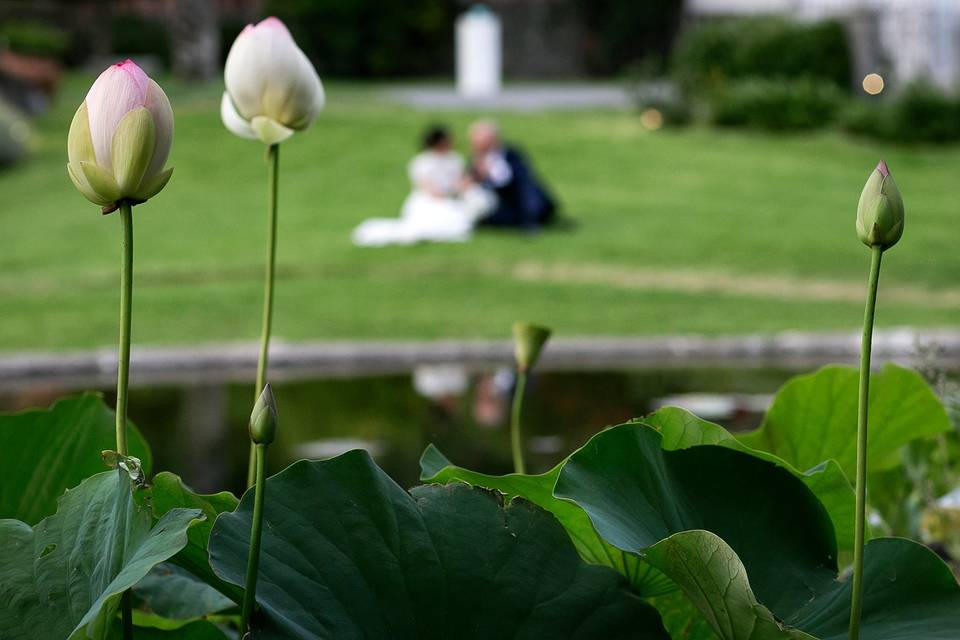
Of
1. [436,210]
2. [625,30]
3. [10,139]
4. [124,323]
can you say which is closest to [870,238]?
[124,323]

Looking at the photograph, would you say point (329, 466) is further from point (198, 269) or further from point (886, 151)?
point (886, 151)

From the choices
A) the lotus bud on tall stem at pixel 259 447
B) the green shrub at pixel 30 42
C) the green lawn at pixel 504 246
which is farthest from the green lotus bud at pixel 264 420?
the green shrub at pixel 30 42

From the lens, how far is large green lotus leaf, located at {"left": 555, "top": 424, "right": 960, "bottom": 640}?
1040mm

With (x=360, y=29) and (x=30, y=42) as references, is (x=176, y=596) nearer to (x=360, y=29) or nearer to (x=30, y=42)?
(x=30, y=42)

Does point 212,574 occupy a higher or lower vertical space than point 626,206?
higher

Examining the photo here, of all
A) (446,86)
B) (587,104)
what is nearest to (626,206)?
(587,104)

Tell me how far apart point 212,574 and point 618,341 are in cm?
838

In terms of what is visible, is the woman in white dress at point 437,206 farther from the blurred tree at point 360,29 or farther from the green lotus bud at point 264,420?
the blurred tree at point 360,29

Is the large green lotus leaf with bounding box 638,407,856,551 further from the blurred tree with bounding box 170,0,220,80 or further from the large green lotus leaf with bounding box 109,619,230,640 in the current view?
the blurred tree with bounding box 170,0,220,80

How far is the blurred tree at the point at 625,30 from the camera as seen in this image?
33.9 metres

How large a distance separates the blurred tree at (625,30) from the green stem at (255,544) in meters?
33.6

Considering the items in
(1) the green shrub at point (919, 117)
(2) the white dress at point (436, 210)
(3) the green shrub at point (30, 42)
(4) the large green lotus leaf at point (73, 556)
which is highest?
(3) the green shrub at point (30, 42)

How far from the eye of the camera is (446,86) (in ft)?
99.1

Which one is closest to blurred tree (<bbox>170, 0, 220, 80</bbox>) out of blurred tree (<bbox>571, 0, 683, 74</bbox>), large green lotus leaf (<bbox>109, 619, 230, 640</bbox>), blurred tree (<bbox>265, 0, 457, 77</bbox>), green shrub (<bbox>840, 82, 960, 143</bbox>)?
blurred tree (<bbox>265, 0, 457, 77</bbox>)
